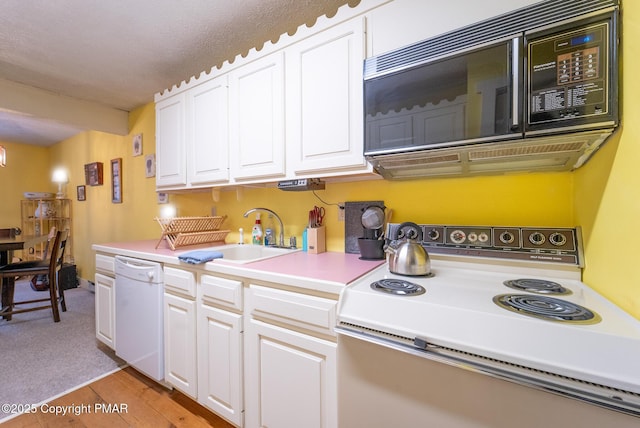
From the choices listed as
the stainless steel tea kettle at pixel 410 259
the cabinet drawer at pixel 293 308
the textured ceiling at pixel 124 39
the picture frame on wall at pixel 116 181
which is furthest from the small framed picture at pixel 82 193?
the stainless steel tea kettle at pixel 410 259

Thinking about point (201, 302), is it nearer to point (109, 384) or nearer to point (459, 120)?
point (109, 384)

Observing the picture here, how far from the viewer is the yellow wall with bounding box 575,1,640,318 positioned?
0.66 metres

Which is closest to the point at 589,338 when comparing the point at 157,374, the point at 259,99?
the point at 259,99

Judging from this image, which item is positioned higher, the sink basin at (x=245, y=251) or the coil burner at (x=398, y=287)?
the coil burner at (x=398, y=287)

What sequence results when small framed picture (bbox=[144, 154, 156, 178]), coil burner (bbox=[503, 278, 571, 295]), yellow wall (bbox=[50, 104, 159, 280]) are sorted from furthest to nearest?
yellow wall (bbox=[50, 104, 159, 280])
small framed picture (bbox=[144, 154, 156, 178])
coil burner (bbox=[503, 278, 571, 295])

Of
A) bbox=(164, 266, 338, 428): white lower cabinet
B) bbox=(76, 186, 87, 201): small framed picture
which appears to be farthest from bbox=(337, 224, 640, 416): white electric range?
bbox=(76, 186, 87, 201): small framed picture

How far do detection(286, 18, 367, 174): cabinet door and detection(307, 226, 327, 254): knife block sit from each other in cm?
40

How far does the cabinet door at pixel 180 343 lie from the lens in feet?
4.75

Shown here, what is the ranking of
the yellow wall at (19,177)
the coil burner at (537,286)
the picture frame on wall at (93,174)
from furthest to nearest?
the yellow wall at (19,177)
the picture frame on wall at (93,174)
the coil burner at (537,286)

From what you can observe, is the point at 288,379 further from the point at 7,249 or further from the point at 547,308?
the point at 7,249

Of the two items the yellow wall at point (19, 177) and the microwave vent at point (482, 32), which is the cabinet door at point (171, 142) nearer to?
the microwave vent at point (482, 32)

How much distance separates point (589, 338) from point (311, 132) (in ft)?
4.16

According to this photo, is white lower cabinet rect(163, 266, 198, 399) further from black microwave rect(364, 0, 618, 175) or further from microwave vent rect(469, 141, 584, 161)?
microwave vent rect(469, 141, 584, 161)

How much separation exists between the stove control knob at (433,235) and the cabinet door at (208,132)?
1.33 m
